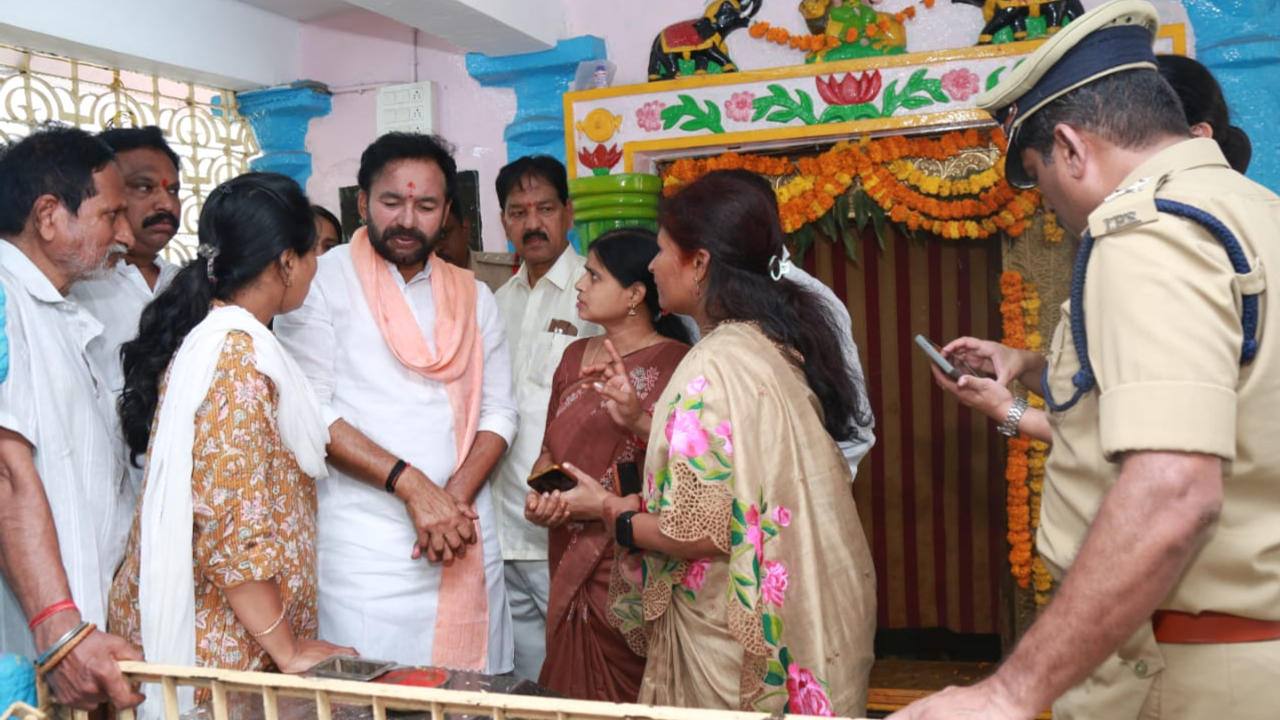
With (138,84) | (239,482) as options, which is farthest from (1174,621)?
(138,84)

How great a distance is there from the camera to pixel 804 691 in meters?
2.14

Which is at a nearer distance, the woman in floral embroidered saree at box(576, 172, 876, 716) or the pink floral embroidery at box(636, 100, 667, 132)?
the woman in floral embroidered saree at box(576, 172, 876, 716)

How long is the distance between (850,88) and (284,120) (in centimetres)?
253

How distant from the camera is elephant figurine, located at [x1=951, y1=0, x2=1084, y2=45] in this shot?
343 centimetres

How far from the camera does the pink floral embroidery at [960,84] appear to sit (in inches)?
137

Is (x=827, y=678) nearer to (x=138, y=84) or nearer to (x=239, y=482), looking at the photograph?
(x=239, y=482)

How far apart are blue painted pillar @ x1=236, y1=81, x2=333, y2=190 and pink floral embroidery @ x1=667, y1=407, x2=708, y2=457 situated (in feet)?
10.1

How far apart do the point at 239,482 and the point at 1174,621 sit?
1.58 m

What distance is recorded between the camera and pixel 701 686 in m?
Answer: 2.15

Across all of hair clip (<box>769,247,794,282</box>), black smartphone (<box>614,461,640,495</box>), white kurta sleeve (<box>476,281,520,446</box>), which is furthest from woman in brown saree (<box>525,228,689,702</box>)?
hair clip (<box>769,247,794,282</box>)

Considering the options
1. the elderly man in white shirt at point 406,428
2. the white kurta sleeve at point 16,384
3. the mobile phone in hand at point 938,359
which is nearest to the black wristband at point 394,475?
the elderly man in white shirt at point 406,428

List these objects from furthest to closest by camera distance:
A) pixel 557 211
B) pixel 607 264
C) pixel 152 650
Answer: pixel 557 211 → pixel 607 264 → pixel 152 650

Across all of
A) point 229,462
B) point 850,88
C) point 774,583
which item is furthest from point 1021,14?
point 229,462

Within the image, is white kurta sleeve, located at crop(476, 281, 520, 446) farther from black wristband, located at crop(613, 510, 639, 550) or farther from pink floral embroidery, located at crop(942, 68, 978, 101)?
pink floral embroidery, located at crop(942, 68, 978, 101)
